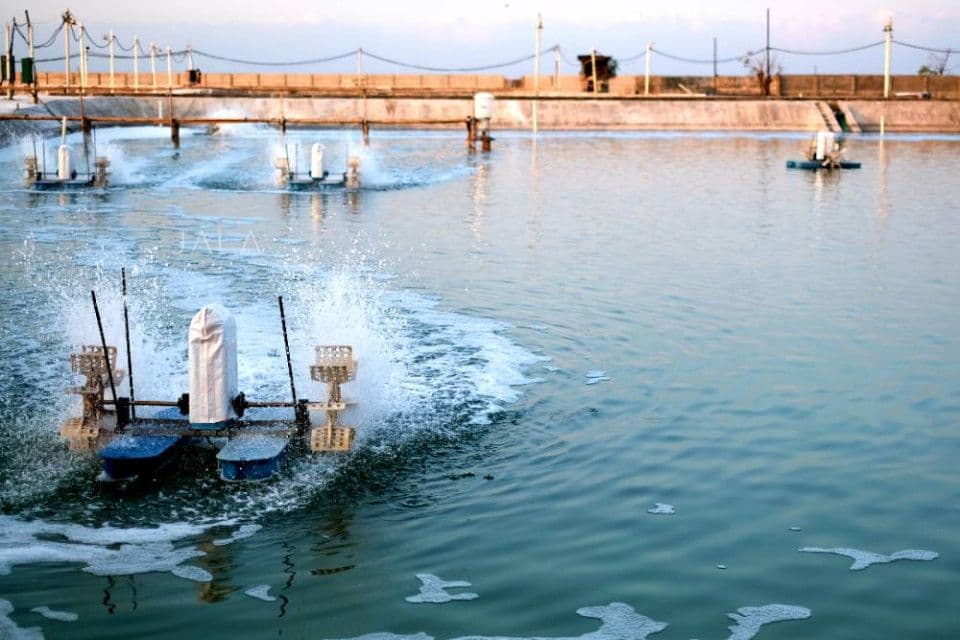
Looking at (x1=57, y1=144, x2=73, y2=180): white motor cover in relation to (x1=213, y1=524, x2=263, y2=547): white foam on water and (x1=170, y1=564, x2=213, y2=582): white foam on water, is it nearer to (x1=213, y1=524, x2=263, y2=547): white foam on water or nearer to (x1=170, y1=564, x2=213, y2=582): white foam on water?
(x1=213, y1=524, x2=263, y2=547): white foam on water

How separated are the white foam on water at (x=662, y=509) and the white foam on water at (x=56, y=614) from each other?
12.4 ft

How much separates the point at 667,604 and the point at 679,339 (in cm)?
709

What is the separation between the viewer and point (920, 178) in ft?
121

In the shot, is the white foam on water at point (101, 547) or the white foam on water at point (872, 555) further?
the white foam on water at point (872, 555)

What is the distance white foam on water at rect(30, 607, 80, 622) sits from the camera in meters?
6.88

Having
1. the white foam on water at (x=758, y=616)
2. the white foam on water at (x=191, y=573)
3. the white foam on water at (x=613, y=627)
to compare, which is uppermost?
the white foam on water at (x=191, y=573)

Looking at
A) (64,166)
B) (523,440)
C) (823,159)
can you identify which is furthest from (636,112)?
(523,440)

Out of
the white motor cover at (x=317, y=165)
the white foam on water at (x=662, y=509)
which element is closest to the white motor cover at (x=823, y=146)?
Result: the white motor cover at (x=317, y=165)

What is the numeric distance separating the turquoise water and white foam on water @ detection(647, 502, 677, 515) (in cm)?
3

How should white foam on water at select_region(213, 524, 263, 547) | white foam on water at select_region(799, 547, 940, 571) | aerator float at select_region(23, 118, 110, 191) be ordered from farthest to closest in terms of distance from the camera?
aerator float at select_region(23, 118, 110, 191), white foam on water at select_region(213, 524, 263, 547), white foam on water at select_region(799, 547, 940, 571)

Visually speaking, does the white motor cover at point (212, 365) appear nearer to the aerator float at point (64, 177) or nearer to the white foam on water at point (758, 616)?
the white foam on water at point (758, 616)

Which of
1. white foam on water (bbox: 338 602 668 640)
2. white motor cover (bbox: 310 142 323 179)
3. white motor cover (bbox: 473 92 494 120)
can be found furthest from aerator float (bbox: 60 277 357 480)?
white motor cover (bbox: 473 92 494 120)

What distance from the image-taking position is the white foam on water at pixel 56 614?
22.6 ft

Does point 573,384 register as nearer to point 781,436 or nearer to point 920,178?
point 781,436
